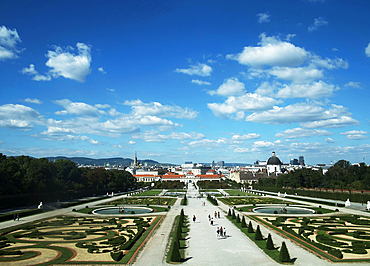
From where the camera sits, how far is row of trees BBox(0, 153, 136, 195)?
180 feet

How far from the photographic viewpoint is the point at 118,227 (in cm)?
3444

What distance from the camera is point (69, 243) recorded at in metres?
27.0

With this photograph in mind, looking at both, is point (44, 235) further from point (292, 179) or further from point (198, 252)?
point (292, 179)

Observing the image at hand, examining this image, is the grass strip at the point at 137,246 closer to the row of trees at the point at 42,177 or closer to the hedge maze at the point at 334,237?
the hedge maze at the point at 334,237

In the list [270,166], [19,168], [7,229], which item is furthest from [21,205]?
[270,166]

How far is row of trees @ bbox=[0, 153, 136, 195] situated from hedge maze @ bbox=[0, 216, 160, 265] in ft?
76.9

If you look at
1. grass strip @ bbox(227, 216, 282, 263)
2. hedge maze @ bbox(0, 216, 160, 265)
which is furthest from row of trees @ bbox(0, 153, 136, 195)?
grass strip @ bbox(227, 216, 282, 263)

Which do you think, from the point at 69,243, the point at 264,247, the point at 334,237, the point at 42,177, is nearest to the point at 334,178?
the point at 334,237

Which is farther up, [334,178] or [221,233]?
[334,178]

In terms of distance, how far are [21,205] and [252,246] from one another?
50265 mm

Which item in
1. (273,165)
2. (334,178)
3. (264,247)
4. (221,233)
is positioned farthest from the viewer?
(273,165)

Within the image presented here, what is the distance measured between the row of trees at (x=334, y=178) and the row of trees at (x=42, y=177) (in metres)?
68.0

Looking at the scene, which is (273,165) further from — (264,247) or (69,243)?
(69,243)

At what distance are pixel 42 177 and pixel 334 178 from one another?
299ft
